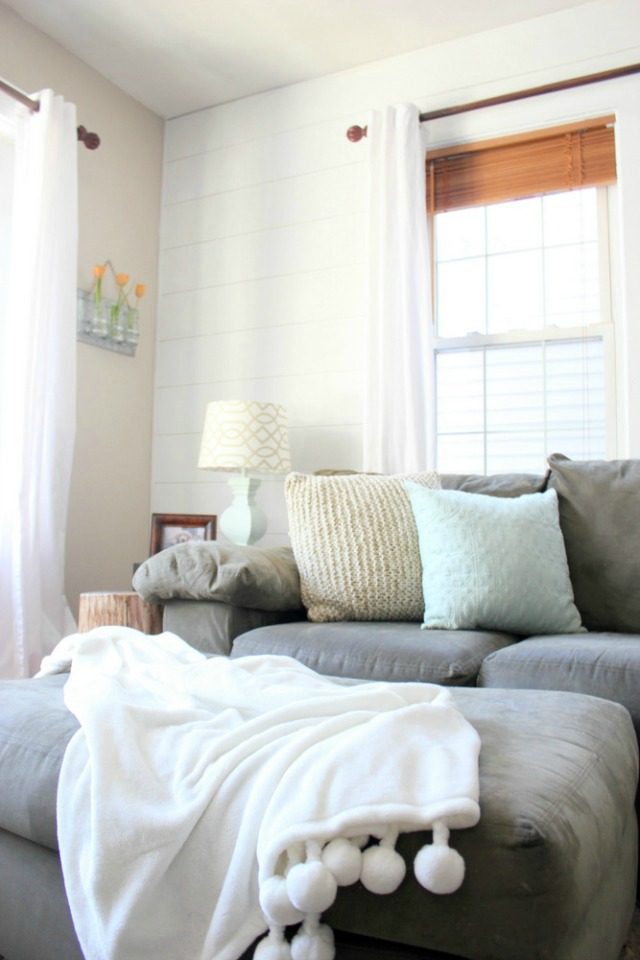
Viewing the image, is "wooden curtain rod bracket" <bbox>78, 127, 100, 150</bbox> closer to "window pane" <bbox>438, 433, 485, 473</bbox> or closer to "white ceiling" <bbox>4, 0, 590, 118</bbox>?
"white ceiling" <bbox>4, 0, 590, 118</bbox>

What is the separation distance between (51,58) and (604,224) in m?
2.52

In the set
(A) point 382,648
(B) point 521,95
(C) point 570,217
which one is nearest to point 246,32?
(B) point 521,95

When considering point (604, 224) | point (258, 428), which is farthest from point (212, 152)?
point (604, 224)

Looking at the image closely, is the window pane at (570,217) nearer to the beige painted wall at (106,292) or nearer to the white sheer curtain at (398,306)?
the white sheer curtain at (398,306)

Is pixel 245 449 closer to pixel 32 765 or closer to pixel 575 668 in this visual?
pixel 575 668

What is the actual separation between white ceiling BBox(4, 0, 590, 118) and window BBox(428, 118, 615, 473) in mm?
540

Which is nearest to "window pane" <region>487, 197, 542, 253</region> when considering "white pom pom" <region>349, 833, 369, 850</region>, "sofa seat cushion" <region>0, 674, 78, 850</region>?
"sofa seat cushion" <region>0, 674, 78, 850</region>

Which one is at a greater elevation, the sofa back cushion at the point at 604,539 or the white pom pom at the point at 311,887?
the sofa back cushion at the point at 604,539

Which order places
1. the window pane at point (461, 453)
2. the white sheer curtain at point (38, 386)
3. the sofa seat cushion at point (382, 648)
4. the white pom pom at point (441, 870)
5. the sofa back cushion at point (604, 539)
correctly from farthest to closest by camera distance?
the window pane at point (461, 453)
the white sheer curtain at point (38, 386)
the sofa back cushion at point (604, 539)
the sofa seat cushion at point (382, 648)
the white pom pom at point (441, 870)

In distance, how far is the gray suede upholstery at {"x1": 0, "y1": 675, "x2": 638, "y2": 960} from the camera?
83cm

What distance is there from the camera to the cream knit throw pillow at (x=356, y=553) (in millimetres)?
2221

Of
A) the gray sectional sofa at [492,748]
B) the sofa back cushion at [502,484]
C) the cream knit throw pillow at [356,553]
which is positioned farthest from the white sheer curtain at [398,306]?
the gray sectional sofa at [492,748]

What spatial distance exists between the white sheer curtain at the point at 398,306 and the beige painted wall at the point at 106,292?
4.22 feet

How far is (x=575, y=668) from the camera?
1.69 metres
